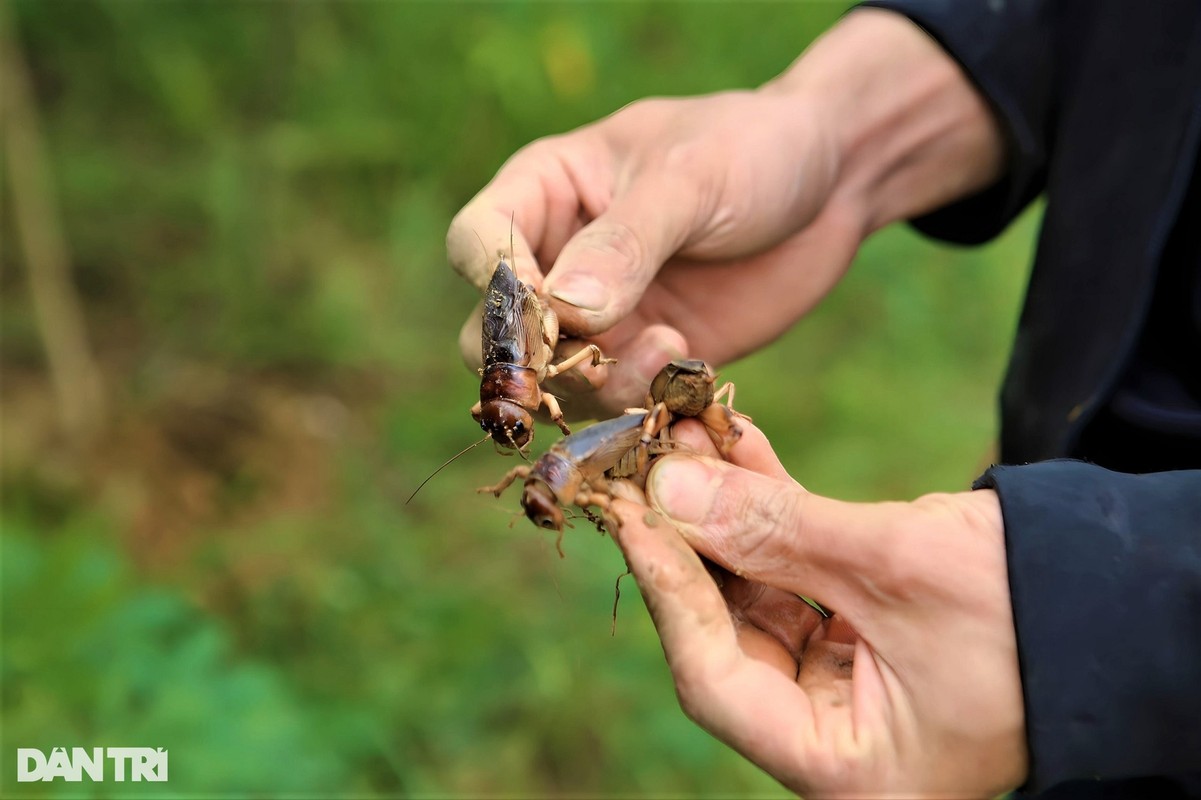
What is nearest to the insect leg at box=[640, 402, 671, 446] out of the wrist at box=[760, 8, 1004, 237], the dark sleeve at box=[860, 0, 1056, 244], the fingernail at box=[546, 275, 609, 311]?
the fingernail at box=[546, 275, 609, 311]

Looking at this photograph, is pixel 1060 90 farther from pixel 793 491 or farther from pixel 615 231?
pixel 793 491

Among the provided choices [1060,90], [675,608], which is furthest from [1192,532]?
[1060,90]

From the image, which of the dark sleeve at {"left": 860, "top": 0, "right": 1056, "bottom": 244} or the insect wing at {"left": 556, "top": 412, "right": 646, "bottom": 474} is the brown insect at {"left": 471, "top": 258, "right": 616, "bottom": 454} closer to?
the insect wing at {"left": 556, "top": 412, "right": 646, "bottom": 474}

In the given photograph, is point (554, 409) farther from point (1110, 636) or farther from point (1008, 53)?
point (1008, 53)

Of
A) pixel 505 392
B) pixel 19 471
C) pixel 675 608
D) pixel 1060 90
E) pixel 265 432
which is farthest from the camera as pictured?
pixel 265 432

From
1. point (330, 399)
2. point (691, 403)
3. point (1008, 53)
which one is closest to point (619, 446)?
point (691, 403)
